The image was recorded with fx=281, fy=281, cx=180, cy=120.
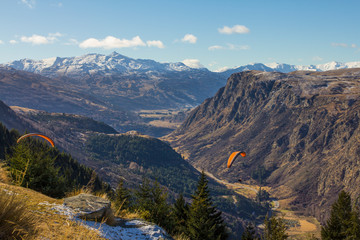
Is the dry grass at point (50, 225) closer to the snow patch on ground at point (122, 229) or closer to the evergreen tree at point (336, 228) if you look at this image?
the snow patch on ground at point (122, 229)

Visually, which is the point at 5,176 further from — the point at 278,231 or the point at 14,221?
the point at 278,231

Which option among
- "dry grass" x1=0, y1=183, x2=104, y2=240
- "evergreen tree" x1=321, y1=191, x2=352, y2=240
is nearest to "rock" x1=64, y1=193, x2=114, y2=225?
"dry grass" x1=0, y1=183, x2=104, y2=240

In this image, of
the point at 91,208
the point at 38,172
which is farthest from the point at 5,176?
the point at 91,208

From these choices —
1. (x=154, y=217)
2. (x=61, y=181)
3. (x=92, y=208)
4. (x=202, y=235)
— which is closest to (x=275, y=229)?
(x=202, y=235)

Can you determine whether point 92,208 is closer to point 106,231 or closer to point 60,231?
point 106,231

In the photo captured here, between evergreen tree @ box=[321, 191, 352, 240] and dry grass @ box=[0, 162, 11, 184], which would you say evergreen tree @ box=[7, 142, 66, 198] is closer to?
dry grass @ box=[0, 162, 11, 184]
